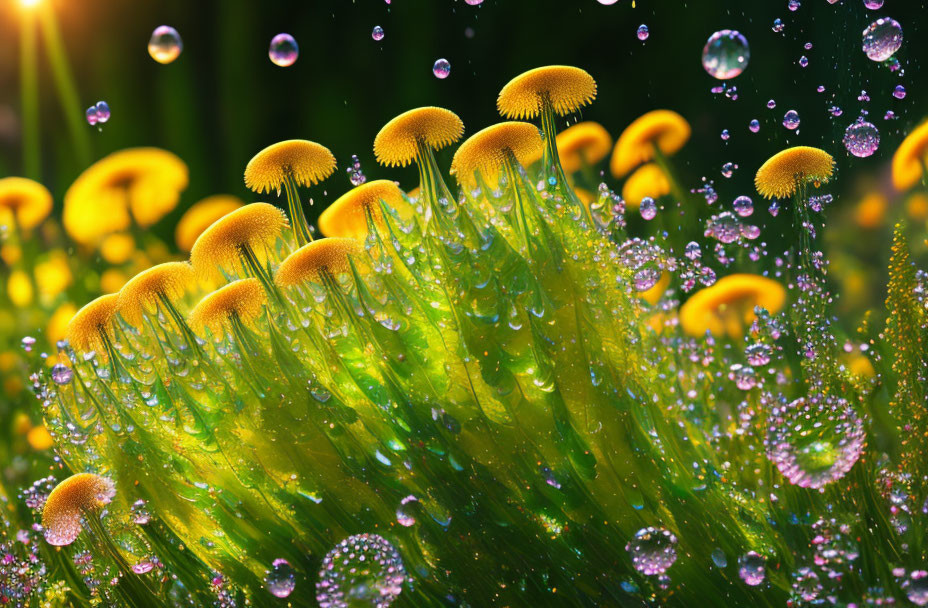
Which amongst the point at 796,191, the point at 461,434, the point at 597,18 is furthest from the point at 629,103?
the point at 461,434

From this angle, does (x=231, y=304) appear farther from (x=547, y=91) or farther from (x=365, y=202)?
(x=547, y=91)

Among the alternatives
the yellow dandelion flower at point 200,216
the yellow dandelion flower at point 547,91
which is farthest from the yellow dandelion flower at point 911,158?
the yellow dandelion flower at point 200,216

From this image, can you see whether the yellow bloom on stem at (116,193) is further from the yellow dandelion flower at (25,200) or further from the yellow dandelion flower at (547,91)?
the yellow dandelion flower at (547,91)

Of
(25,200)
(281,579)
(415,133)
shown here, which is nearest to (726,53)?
(415,133)

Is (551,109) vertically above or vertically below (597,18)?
below

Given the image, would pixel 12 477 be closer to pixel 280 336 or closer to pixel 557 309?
pixel 280 336
